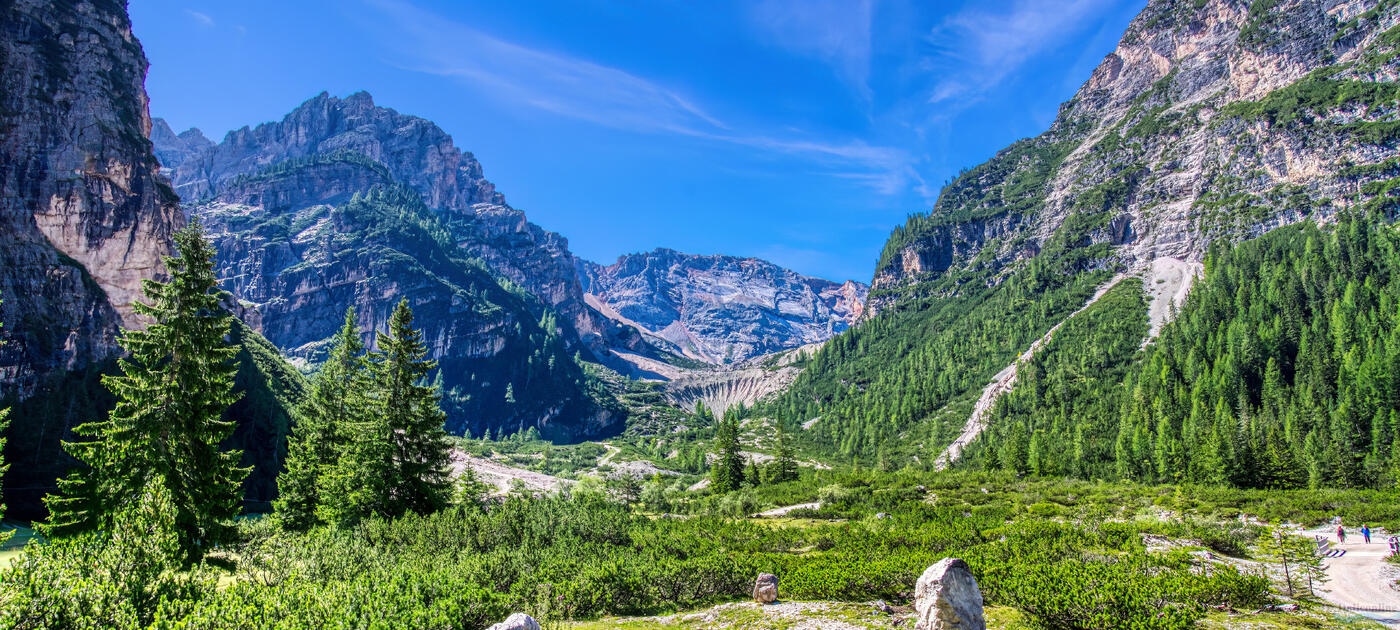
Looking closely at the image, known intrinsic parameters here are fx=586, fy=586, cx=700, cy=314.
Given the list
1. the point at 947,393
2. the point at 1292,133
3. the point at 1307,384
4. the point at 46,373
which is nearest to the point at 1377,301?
the point at 1307,384

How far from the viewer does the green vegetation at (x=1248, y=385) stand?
2847 inches

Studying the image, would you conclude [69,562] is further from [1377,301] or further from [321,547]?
[1377,301]

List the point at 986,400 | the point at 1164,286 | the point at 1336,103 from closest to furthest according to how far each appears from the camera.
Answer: the point at 986,400 → the point at 1164,286 → the point at 1336,103

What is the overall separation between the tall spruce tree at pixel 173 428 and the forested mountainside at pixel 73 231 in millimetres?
63906

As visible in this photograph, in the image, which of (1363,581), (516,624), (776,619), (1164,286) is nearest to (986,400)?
(1164,286)

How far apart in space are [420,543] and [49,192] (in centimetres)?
13768

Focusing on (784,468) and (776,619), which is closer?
(776,619)

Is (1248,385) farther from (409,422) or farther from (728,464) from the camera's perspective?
(409,422)

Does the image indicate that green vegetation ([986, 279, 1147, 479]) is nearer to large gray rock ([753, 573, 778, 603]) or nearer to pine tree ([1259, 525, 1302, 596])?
pine tree ([1259, 525, 1302, 596])

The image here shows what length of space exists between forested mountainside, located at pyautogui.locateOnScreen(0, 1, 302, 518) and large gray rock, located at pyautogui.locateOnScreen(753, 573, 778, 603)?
3459 inches

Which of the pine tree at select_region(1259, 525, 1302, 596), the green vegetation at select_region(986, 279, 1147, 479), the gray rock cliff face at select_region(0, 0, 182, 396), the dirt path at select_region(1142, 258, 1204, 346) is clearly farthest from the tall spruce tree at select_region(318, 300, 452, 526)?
the dirt path at select_region(1142, 258, 1204, 346)

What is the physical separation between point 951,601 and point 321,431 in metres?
43.4

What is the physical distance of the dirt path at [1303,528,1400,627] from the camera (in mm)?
21625

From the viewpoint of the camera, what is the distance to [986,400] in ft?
500
